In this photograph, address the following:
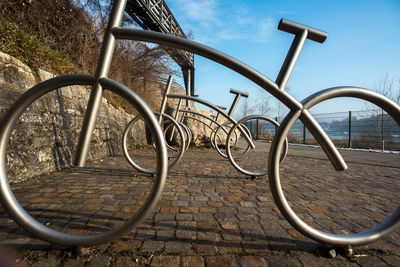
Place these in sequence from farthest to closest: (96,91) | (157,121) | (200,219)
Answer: (200,219)
(96,91)
(157,121)

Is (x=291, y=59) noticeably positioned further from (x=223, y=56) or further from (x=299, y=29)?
(x=223, y=56)

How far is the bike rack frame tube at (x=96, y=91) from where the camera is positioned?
1.08m

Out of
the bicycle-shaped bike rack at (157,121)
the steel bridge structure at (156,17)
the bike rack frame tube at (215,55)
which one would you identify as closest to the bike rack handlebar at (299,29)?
the bicycle-shaped bike rack at (157,121)

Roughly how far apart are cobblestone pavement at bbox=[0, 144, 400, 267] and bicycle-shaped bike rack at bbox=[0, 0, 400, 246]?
144 millimetres

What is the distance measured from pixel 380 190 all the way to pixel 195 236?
2.45 meters

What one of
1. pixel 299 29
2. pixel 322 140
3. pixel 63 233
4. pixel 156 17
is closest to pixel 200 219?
pixel 63 233

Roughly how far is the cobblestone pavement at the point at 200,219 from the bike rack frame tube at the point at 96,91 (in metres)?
0.50

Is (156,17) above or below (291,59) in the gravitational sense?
above

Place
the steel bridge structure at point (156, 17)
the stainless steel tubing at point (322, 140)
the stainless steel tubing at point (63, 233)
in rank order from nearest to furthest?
the stainless steel tubing at point (63, 233), the stainless steel tubing at point (322, 140), the steel bridge structure at point (156, 17)

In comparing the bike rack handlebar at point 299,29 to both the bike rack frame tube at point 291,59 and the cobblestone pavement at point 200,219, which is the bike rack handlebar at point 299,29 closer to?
the bike rack frame tube at point 291,59

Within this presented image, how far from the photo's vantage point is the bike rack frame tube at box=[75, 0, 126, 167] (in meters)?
1.08

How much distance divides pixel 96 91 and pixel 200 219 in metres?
1.11

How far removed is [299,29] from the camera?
1116 mm

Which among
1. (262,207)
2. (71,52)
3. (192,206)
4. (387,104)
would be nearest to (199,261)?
(192,206)
